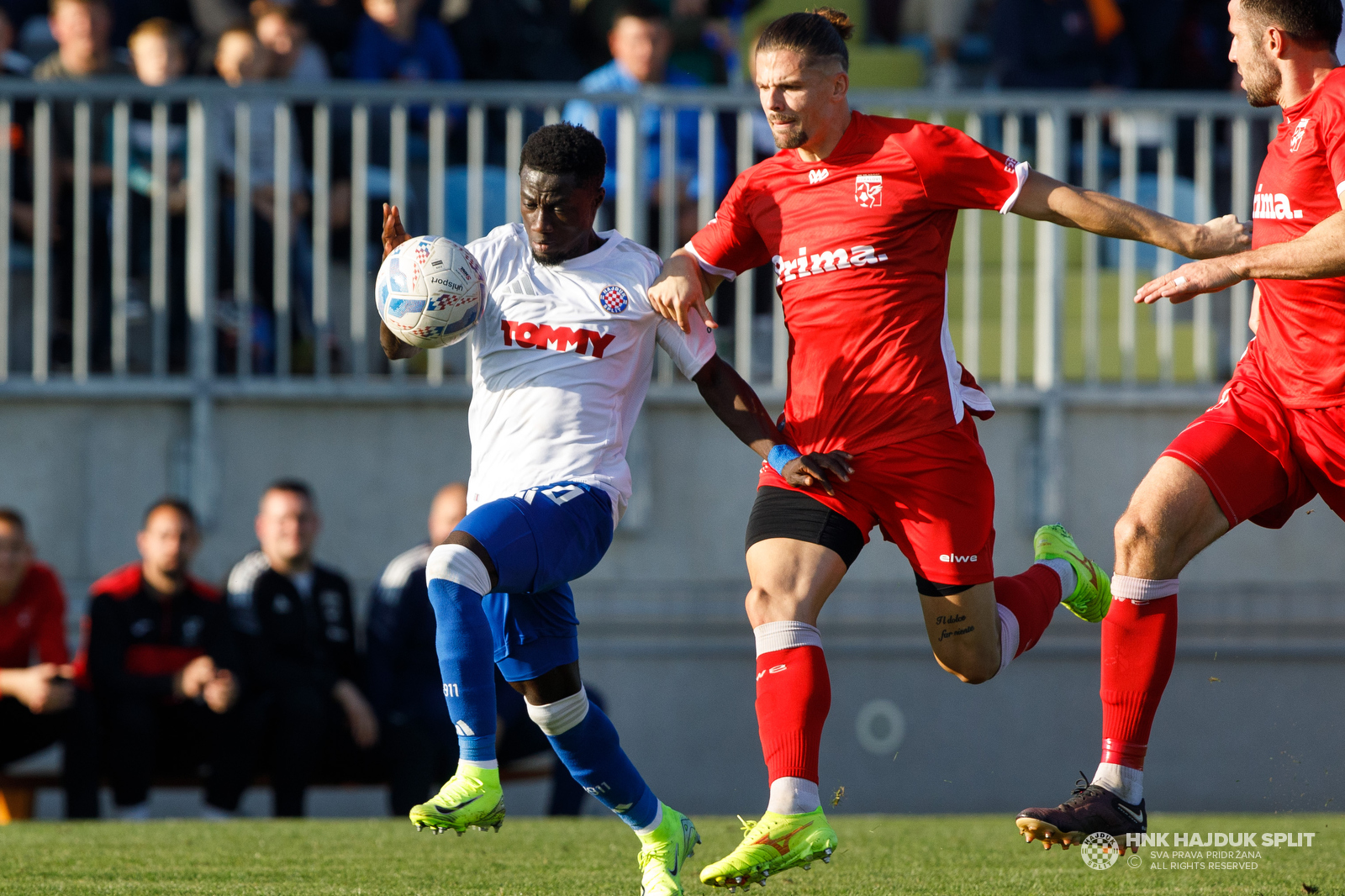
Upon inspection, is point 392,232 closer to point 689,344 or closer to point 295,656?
point 689,344

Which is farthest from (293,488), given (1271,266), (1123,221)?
(1271,266)

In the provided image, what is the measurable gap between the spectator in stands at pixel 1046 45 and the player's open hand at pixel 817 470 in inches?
262

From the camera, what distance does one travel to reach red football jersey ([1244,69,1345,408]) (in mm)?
4617

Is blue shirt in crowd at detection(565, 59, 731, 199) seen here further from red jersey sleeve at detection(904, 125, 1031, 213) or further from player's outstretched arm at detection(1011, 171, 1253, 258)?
player's outstretched arm at detection(1011, 171, 1253, 258)

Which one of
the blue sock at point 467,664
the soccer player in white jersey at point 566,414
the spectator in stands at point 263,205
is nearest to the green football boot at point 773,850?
the soccer player in white jersey at point 566,414

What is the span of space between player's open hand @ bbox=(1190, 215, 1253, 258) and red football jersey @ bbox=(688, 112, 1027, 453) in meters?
0.56

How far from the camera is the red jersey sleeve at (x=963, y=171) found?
4773mm

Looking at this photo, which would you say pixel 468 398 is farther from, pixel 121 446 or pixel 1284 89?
pixel 1284 89

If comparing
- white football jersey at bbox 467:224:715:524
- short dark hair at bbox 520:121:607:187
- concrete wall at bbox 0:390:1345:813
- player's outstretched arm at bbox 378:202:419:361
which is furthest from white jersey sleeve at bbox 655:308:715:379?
concrete wall at bbox 0:390:1345:813

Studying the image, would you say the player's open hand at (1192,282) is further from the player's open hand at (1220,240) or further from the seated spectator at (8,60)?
the seated spectator at (8,60)

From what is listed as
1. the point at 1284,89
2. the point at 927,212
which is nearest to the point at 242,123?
the point at 927,212

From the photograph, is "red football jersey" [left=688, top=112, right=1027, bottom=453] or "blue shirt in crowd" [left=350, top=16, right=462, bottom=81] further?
"blue shirt in crowd" [left=350, top=16, right=462, bottom=81]

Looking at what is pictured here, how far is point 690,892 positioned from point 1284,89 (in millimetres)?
3040

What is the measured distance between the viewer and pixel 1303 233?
15.4ft
